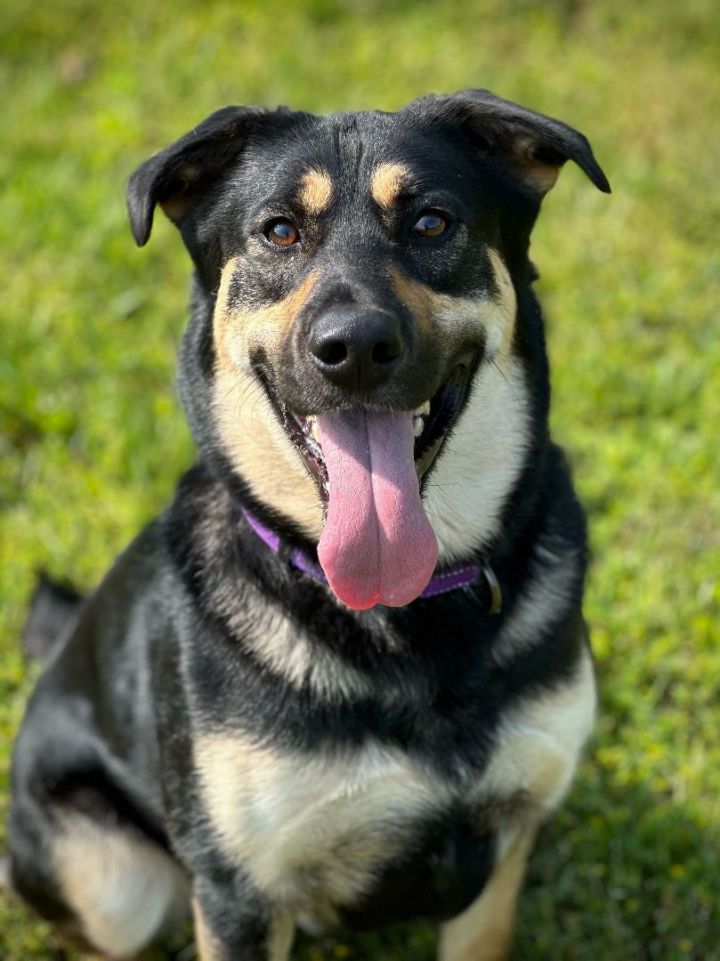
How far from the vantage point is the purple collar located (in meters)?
2.91

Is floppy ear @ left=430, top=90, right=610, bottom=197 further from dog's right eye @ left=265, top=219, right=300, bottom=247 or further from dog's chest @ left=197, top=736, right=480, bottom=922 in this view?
dog's chest @ left=197, top=736, right=480, bottom=922

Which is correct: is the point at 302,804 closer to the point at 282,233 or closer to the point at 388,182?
the point at 282,233

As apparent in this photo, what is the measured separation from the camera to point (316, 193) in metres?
2.75

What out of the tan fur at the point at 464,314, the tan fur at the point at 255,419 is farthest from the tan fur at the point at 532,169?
the tan fur at the point at 255,419

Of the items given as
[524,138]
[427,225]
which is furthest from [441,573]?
[524,138]

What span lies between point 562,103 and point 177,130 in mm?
2250

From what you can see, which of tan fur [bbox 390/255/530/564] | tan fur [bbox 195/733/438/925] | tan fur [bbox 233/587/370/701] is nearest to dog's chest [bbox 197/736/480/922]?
tan fur [bbox 195/733/438/925]

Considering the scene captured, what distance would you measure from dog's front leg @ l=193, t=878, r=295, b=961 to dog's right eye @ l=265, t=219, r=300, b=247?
4.97 feet

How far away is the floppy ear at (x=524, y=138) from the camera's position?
8.77 feet

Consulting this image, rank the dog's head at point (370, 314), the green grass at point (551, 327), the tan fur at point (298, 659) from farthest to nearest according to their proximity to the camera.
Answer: the green grass at point (551, 327), the tan fur at point (298, 659), the dog's head at point (370, 314)

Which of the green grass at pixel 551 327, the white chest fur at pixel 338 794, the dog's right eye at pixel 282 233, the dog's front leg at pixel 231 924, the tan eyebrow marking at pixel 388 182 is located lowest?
the green grass at pixel 551 327

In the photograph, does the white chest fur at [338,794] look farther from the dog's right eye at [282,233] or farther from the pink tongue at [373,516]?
the dog's right eye at [282,233]

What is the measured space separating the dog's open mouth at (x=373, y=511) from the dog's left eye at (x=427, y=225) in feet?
1.29

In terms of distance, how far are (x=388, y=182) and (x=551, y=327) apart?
3.24 metres
